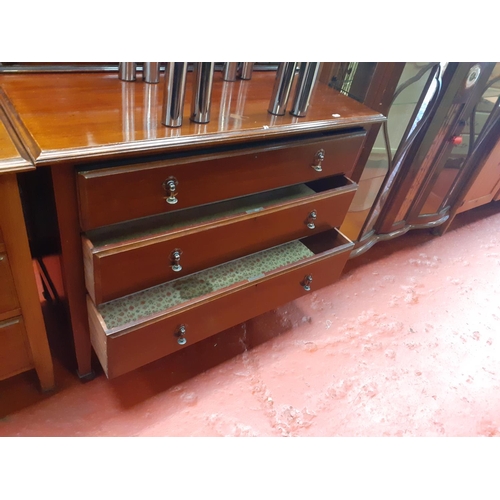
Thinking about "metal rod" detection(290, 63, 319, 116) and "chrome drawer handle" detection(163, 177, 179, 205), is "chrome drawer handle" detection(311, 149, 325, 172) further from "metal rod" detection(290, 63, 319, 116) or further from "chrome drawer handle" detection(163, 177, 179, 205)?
"chrome drawer handle" detection(163, 177, 179, 205)

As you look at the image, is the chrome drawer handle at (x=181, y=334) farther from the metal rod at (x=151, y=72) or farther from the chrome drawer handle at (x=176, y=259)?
the metal rod at (x=151, y=72)

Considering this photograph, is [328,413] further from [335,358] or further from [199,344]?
[199,344]

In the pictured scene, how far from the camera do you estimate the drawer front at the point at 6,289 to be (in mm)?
722

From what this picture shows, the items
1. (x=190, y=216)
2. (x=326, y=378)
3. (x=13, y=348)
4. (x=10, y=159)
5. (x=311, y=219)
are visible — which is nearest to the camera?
(x=10, y=159)

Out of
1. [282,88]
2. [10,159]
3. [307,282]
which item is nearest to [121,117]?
[10,159]

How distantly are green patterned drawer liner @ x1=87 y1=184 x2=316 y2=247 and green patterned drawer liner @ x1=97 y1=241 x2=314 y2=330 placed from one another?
16 centimetres

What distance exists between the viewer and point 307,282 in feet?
3.77

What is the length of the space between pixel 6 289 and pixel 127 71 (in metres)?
0.54

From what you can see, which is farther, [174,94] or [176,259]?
[176,259]

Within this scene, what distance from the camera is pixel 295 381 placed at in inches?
47.5

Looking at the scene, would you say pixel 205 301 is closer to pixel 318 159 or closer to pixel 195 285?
pixel 195 285

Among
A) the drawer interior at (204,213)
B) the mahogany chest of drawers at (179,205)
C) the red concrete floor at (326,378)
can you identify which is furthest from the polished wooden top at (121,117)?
the red concrete floor at (326,378)

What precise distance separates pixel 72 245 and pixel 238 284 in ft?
1.29

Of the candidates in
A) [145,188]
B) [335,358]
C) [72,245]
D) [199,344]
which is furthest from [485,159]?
[72,245]
